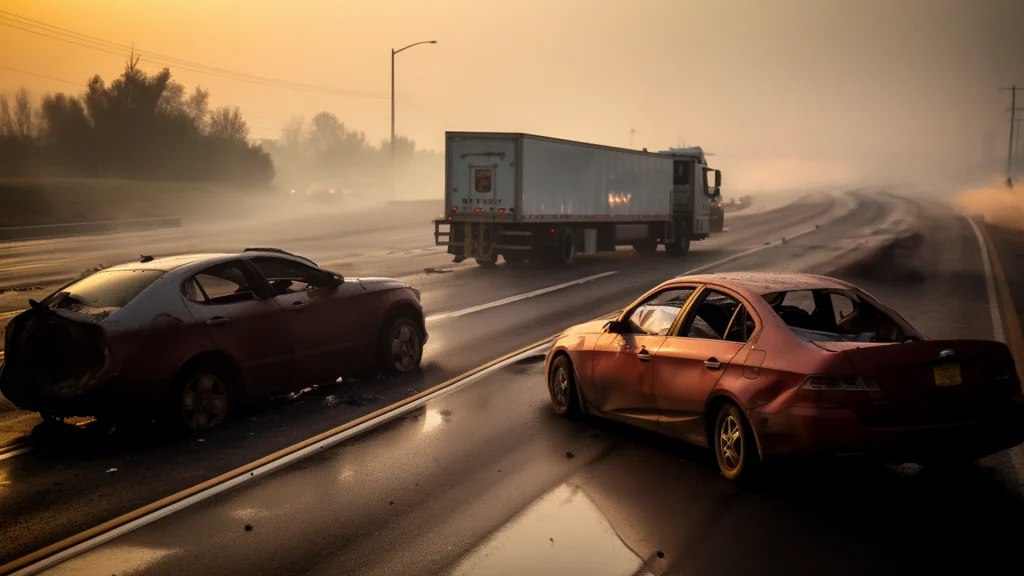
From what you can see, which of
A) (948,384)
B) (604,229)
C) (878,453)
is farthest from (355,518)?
(604,229)

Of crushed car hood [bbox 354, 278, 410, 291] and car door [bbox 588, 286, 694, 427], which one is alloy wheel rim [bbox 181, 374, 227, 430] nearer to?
crushed car hood [bbox 354, 278, 410, 291]

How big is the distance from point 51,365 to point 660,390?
5.15 meters

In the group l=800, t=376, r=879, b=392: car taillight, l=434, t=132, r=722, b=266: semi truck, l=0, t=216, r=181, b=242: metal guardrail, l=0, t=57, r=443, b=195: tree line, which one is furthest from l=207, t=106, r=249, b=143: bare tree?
l=800, t=376, r=879, b=392: car taillight

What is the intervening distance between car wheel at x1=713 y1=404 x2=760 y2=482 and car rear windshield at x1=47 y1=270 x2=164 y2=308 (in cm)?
514

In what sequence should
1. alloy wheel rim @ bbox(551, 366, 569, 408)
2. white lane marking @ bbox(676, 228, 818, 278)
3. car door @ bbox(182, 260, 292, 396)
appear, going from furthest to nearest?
white lane marking @ bbox(676, 228, 818, 278)
alloy wheel rim @ bbox(551, 366, 569, 408)
car door @ bbox(182, 260, 292, 396)

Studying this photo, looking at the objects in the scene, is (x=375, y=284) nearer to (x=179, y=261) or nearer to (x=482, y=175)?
(x=179, y=261)

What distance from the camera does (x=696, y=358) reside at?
744 cm

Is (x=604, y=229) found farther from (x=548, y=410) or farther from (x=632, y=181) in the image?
(x=548, y=410)

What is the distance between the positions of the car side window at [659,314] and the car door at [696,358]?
0.66 feet

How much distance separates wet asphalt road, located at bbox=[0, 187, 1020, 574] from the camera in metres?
5.80

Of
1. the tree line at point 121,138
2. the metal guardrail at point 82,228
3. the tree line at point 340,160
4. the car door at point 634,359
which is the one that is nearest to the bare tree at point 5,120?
the tree line at point 121,138

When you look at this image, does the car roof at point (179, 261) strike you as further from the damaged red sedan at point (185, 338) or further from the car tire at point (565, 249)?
the car tire at point (565, 249)

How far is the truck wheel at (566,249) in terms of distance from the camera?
89.6 ft

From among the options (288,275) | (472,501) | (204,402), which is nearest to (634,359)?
(472,501)
